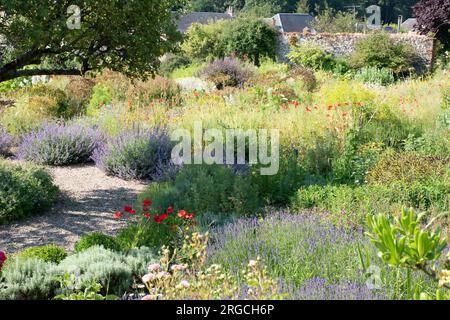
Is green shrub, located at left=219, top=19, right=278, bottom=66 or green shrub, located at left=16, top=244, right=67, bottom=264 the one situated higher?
green shrub, located at left=219, top=19, right=278, bottom=66

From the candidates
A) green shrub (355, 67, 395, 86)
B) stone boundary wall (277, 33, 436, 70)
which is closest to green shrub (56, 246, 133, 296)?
green shrub (355, 67, 395, 86)

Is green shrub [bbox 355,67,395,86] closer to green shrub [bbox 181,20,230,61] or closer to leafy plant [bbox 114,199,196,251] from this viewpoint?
green shrub [bbox 181,20,230,61]

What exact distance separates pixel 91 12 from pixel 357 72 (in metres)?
13.7

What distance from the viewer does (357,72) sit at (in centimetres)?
1912

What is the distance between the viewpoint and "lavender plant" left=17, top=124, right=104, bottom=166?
27.8 ft

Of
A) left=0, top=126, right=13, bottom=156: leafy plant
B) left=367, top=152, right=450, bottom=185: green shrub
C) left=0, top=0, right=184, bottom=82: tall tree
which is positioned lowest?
left=0, top=126, right=13, bottom=156: leafy plant

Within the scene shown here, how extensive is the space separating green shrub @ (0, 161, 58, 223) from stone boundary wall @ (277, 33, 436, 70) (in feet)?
53.4

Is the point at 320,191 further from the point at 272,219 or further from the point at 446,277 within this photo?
the point at 446,277

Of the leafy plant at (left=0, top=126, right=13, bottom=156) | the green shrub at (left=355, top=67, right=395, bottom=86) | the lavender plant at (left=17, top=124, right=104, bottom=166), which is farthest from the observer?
the green shrub at (left=355, top=67, right=395, bottom=86)

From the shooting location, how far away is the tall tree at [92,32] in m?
6.25

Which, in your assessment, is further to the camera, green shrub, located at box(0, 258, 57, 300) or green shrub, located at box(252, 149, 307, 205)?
green shrub, located at box(252, 149, 307, 205)

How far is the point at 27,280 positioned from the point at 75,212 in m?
2.58

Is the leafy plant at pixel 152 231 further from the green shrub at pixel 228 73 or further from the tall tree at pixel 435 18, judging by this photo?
the tall tree at pixel 435 18
